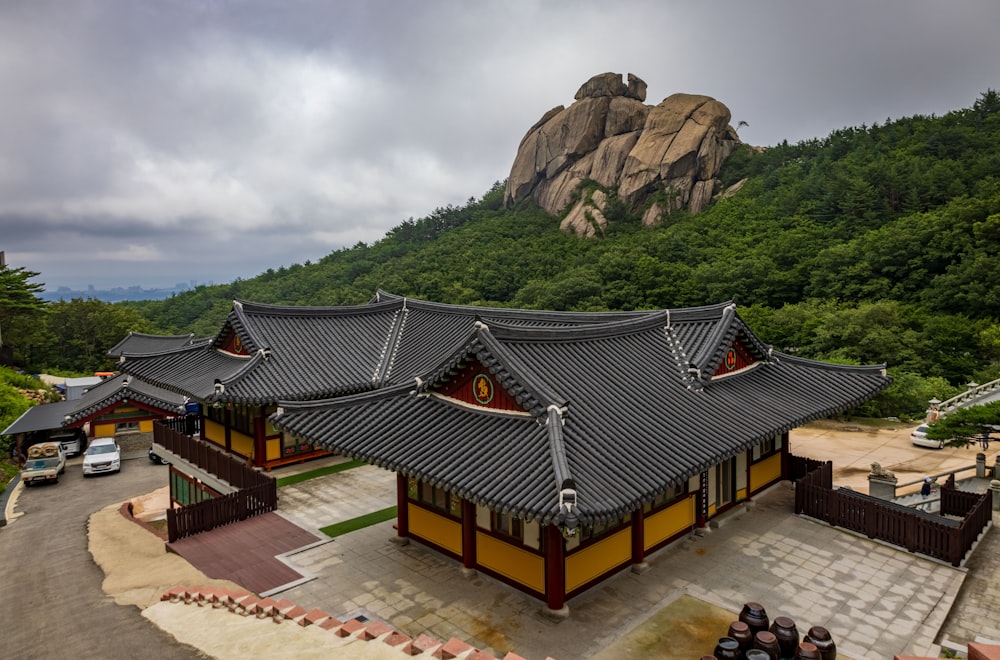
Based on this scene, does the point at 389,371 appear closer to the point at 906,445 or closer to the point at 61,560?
the point at 61,560

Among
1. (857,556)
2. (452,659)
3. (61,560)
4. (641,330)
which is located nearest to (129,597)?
(61,560)

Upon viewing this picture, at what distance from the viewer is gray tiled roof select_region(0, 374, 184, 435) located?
36.6 meters

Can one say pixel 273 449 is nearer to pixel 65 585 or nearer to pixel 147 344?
pixel 65 585

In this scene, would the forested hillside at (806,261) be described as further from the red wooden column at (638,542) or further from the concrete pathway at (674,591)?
the red wooden column at (638,542)

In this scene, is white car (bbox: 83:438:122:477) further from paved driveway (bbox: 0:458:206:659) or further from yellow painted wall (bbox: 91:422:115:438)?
yellow painted wall (bbox: 91:422:115:438)

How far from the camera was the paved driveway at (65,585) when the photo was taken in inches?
482

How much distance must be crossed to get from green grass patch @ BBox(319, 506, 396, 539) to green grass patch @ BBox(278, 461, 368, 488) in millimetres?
3705

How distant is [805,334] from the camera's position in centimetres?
4419

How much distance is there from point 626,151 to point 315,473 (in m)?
85.7

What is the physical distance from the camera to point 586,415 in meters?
13.6

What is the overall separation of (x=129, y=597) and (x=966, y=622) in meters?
20.5

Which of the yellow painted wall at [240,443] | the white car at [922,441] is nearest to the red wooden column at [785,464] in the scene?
the white car at [922,441]

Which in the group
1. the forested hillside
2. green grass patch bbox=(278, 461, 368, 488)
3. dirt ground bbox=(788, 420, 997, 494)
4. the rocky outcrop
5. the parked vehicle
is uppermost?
the rocky outcrop

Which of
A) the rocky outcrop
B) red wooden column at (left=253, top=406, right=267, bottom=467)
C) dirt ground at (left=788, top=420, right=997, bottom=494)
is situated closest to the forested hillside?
the rocky outcrop
